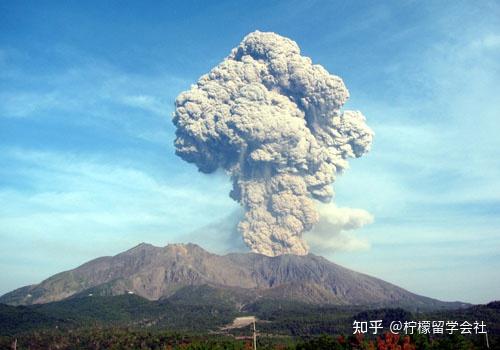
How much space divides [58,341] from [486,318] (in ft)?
449

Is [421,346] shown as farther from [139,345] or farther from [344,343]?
[139,345]

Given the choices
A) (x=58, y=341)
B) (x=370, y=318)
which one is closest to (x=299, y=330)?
(x=370, y=318)

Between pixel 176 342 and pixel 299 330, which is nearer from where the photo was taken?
pixel 176 342

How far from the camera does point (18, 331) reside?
183m

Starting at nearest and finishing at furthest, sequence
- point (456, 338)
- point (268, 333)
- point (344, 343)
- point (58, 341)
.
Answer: point (456, 338) → point (344, 343) → point (58, 341) → point (268, 333)

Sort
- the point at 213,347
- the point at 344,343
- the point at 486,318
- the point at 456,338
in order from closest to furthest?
the point at 456,338 → the point at 344,343 → the point at 213,347 → the point at 486,318

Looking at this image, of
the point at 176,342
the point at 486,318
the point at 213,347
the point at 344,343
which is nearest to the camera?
the point at 344,343

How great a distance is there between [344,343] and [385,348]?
11.3m

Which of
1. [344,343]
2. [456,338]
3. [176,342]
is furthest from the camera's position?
[176,342]

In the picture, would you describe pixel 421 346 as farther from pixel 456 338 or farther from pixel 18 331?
pixel 18 331

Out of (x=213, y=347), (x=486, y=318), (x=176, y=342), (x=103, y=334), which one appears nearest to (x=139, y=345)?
(x=176, y=342)

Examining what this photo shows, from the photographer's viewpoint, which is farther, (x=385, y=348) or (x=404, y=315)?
(x=404, y=315)

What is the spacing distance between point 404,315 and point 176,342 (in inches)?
3749

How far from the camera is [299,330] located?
194250mm
